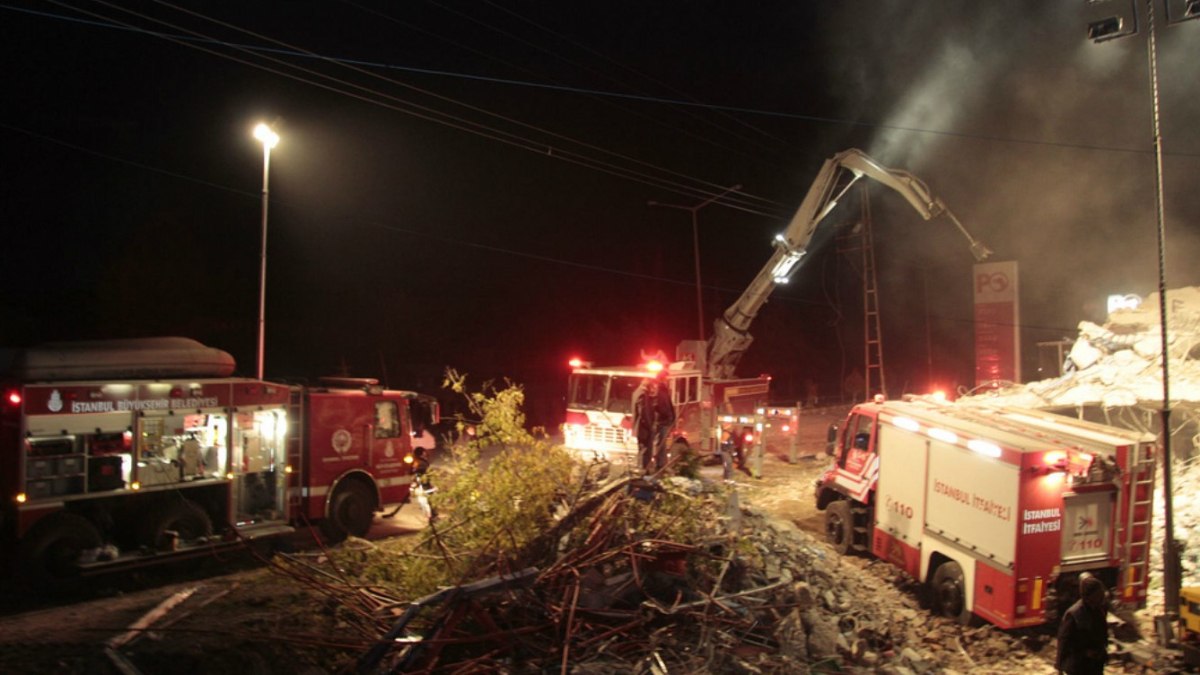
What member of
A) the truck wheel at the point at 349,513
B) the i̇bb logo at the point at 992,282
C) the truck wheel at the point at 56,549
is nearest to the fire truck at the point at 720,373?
the truck wheel at the point at 349,513

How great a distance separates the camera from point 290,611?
23.7 feet

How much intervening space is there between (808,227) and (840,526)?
26.9ft

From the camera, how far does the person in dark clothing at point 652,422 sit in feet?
38.1

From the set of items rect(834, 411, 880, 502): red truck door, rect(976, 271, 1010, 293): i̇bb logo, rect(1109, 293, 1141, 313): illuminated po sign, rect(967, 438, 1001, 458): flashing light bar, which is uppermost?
rect(976, 271, 1010, 293): i̇bb logo

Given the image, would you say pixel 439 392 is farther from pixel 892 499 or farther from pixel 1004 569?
pixel 1004 569

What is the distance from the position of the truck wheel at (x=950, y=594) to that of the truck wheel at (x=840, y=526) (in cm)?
205

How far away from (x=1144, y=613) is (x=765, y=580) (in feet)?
16.2

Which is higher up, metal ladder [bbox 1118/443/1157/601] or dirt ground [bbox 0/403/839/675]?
metal ladder [bbox 1118/443/1157/601]

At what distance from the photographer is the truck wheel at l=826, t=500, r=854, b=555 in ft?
36.6

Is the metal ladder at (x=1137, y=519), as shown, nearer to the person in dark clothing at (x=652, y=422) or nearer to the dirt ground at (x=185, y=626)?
the person in dark clothing at (x=652, y=422)

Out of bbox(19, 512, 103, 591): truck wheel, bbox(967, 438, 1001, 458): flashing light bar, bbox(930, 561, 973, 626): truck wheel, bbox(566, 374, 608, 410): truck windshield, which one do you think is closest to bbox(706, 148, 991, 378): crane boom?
bbox(566, 374, 608, 410): truck windshield

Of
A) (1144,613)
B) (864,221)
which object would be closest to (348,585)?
(1144,613)

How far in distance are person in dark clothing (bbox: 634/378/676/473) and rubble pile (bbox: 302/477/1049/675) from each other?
2.52 meters

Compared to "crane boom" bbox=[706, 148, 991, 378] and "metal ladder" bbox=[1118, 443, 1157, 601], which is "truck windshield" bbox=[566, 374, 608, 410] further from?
"metal ladder" bbox=[1118, 443, 1157, 601]
